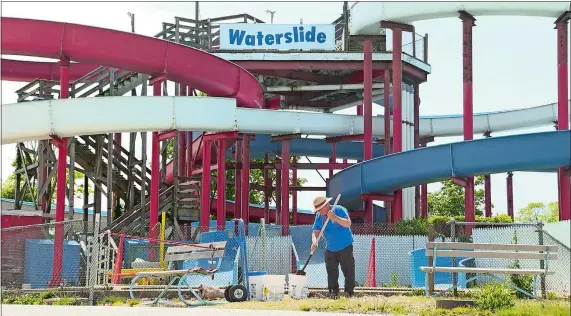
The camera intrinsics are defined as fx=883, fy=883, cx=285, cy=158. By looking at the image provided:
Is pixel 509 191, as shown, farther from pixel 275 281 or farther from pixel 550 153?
pixel 275 281

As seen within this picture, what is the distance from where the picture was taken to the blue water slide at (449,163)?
67.6ft

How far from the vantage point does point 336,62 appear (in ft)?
108

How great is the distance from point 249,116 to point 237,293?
1395cm

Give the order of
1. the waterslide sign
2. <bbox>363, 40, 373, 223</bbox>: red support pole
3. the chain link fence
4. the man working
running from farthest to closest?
the waterslide sign
<bbox>363, 40, 373, 223</bbox>: red support pole
the chain link fence
the man working

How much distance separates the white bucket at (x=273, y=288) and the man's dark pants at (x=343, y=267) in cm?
84

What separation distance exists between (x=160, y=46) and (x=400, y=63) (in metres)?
9.80

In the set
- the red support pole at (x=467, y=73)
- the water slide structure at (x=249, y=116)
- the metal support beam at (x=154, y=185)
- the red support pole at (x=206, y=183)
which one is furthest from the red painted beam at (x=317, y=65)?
the metal support beam at (x=154, y=185)

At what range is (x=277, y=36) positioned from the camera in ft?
110

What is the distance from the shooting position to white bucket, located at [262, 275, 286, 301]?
→ 1416 centimetres

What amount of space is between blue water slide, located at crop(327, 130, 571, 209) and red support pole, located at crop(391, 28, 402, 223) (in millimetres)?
972

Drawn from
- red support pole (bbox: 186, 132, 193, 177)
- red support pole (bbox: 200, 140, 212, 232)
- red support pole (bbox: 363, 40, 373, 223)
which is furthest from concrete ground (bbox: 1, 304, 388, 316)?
red support pole (bbox: 186, 132, 193, 177)

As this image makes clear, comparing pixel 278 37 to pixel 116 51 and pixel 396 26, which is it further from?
pixel 116 51

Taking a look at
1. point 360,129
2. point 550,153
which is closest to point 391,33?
point 360,129

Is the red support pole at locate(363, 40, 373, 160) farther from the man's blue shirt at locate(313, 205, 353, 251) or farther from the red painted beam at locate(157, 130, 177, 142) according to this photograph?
the man's blue shirt at locate(313, 205, 353, 251)
